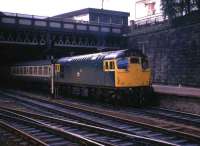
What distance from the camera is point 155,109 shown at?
67.4 feet

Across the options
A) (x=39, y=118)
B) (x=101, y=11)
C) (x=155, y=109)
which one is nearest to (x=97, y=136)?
(x=39, y=118)

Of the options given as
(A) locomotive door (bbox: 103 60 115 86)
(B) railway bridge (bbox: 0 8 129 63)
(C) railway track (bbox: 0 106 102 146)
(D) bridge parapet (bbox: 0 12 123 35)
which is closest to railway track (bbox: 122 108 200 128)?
(A) locomotive door (bbox: 103 60 115 86)

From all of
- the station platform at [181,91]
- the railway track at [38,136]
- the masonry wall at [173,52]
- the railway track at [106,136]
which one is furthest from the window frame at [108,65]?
the masonry wall at [173,52]

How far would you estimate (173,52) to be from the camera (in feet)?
105

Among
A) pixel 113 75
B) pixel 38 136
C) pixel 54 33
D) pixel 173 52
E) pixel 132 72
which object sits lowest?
pixel 38 136

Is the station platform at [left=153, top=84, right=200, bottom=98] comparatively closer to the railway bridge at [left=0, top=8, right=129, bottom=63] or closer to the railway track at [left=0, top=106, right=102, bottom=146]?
the railway track at [left=0, top=106, right=102, bottom=146]

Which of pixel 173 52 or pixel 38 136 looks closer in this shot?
pixel 38 136

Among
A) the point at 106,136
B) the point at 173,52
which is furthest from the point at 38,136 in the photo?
the point at 173,52

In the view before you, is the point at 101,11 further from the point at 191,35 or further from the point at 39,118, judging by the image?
the point at 39,118

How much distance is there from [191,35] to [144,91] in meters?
10.6

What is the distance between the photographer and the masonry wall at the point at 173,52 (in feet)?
96.7

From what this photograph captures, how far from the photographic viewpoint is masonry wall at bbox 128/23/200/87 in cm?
2947

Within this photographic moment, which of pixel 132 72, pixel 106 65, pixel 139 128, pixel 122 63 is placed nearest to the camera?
pixel 139 128

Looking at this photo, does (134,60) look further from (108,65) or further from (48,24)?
(48,24)
